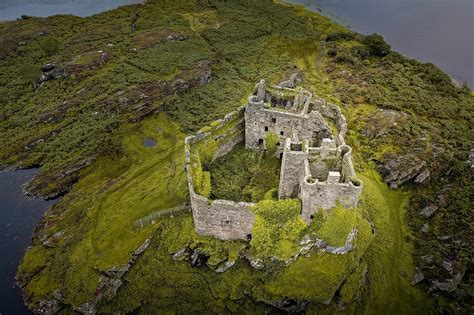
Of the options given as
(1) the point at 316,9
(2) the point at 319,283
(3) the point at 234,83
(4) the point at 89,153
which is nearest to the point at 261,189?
(2) the point at 319,283

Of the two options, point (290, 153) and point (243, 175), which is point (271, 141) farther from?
point (290, 153)

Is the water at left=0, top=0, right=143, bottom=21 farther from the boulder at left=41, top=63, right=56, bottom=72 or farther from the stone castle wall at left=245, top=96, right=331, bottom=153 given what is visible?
the stone castle wall at left=245, top=96, right=331, bottom=153

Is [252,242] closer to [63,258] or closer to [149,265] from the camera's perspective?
[149,265]

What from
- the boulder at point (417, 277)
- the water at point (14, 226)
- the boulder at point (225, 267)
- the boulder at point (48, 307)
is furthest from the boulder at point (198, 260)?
the boulder at point (417, 277)

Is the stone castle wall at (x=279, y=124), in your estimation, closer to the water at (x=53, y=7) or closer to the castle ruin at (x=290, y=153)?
the castle ruin at (x=290, y=153)

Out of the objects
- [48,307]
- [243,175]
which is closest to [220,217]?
[243,175]
